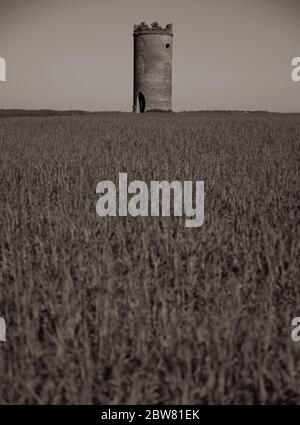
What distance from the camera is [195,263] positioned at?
238cm

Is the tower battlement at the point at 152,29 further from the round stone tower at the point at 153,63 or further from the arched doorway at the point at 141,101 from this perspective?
the arched doorway at the point at 141,101

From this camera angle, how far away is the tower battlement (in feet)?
105

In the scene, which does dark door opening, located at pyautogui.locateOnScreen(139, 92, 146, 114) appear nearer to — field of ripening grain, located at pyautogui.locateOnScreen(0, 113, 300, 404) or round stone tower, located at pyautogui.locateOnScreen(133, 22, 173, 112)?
round stone tower, located at pyautogui.locateOnScreen(133, 22, 173, 112)

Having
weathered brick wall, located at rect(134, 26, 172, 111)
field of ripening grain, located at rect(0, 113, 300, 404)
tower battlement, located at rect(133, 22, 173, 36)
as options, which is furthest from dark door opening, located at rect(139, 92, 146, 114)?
field of ripening grain, located at rect(0, 113, 300, 404)

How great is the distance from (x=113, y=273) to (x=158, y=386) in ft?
2.68

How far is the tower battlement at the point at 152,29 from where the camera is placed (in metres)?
32.0

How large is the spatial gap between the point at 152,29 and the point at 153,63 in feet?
7.38

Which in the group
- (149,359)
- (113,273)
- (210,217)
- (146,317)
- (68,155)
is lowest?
(149,359)
